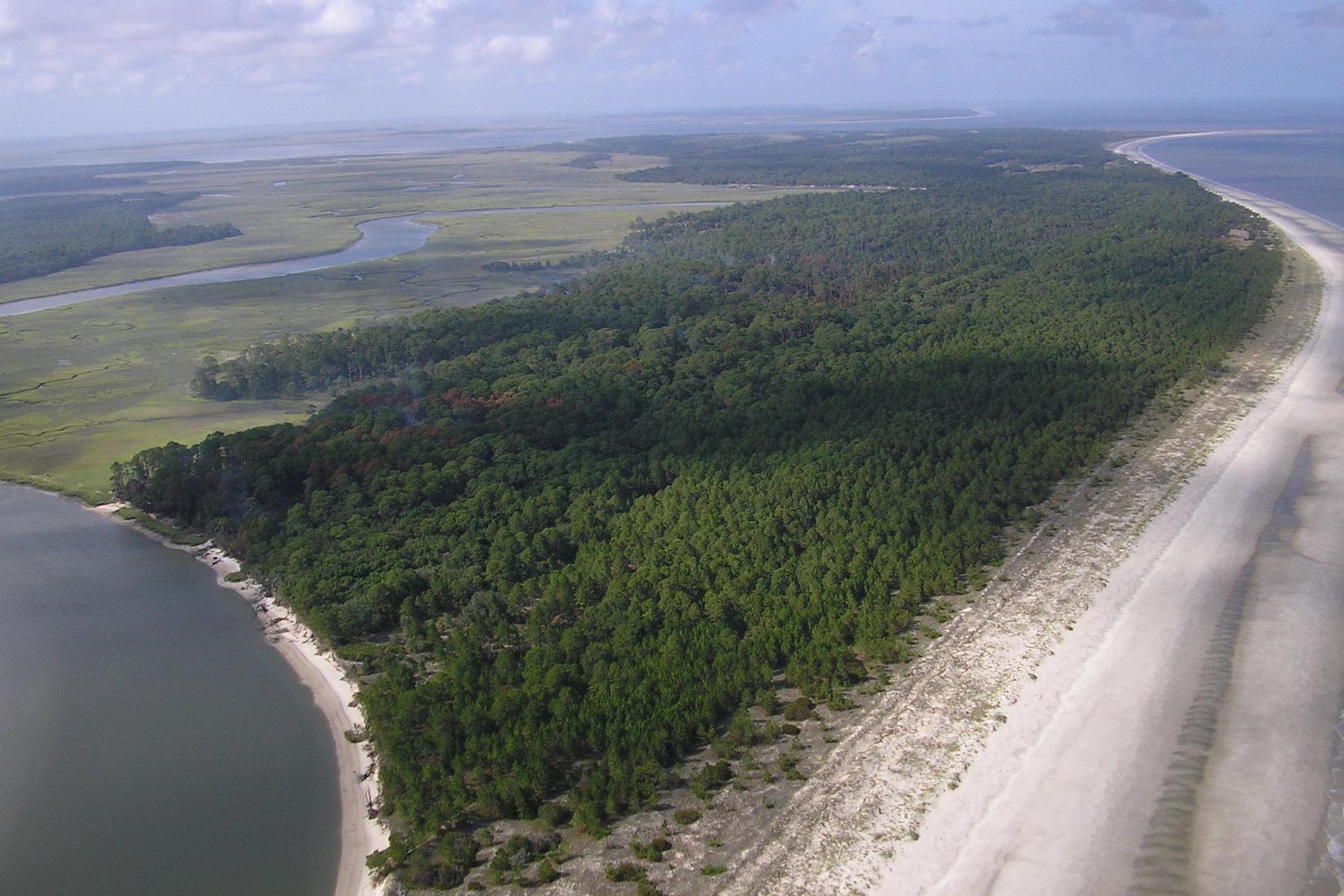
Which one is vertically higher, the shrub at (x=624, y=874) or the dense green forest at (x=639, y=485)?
the dense green forest at (x=639, y=485)

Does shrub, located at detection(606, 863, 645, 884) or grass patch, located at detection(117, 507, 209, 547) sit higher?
grass patch, located at detection(117, 507, 209, 547)

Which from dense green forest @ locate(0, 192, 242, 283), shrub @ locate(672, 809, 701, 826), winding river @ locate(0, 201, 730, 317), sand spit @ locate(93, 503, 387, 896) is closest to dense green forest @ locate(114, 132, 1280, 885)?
sand spit @ locate(93, 503, 387, 896)

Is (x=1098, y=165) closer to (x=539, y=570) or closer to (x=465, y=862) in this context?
(x=539, y=570)

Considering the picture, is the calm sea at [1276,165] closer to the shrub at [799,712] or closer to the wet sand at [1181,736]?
the wet sand at [1181,736]

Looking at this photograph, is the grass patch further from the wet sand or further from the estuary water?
the wet sand

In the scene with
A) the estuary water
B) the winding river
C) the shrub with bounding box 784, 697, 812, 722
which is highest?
the winding river

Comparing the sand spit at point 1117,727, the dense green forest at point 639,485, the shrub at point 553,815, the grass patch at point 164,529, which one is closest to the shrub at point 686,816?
the dense green forest at point 639,485
